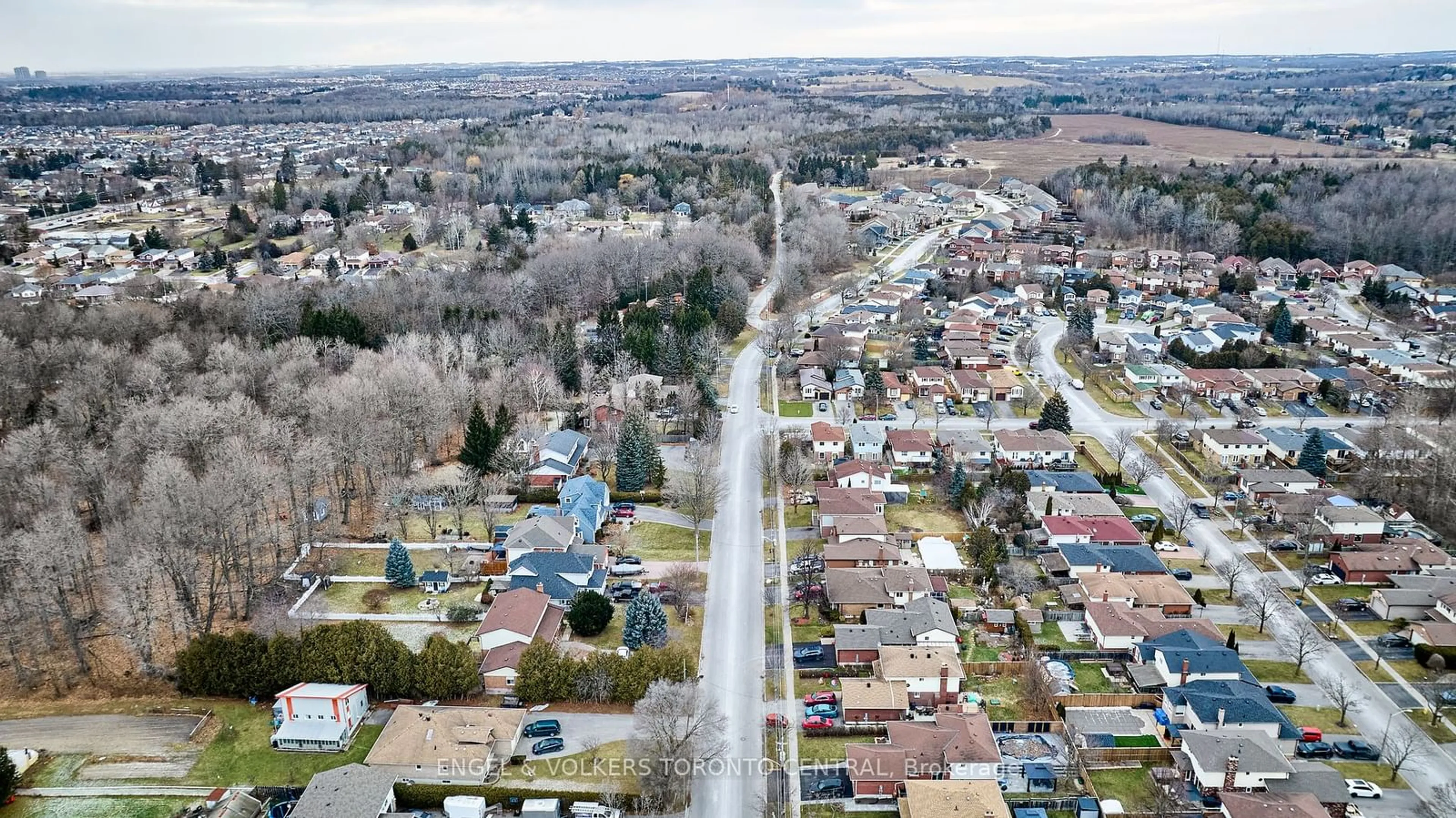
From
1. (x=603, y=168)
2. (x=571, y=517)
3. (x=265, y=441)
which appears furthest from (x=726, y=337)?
(x=603, y=168)

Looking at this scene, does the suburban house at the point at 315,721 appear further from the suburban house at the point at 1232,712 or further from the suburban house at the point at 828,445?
the suburban house at the point at 828,445

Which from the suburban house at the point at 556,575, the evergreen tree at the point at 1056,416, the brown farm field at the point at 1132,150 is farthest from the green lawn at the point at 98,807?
the brown farm field at the point at 1132,150

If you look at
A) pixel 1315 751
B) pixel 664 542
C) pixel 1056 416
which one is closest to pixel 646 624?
pixel 664 542

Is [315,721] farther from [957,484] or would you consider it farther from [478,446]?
[957,484]

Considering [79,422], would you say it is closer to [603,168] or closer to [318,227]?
[318,227]

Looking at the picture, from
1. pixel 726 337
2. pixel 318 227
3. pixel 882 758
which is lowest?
pixel 882 758

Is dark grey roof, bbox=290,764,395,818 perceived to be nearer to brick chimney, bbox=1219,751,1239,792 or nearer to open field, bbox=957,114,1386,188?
brick chimney, bbox=1219,751,1239,792

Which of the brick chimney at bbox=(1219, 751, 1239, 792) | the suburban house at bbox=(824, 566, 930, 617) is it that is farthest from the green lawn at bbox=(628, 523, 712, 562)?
the brick chimney at bbox=(1219, 751, 1239, 792)
